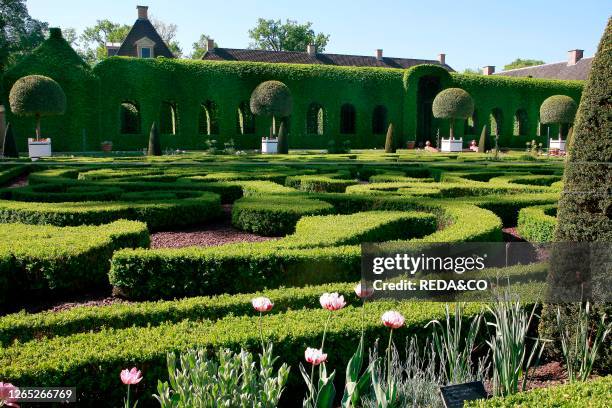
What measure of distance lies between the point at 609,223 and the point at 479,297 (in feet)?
3.52

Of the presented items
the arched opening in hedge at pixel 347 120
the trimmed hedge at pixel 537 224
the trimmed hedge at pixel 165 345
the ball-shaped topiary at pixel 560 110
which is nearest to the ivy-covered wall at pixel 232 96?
the arched opening in hedge at pixel 347 120

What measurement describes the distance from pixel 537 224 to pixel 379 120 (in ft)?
96.4

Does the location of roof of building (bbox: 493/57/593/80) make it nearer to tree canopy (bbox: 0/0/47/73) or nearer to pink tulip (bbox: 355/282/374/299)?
tree canopy (bbox: 0/0/47/73)

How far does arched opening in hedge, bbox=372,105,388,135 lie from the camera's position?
34938 millimetres

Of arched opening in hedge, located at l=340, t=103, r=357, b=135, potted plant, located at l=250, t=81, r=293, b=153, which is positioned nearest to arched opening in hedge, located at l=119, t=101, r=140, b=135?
potted plant, located at l=250, t=81, r=293, b=153

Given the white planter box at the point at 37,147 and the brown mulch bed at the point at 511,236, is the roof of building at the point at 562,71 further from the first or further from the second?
the brown mulch bed at the point at 511,236

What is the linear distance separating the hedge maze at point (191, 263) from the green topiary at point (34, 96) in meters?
13.6

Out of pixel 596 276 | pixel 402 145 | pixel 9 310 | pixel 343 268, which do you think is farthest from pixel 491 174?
pixel 402 145

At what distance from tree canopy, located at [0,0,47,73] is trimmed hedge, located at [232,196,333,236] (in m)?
33.1

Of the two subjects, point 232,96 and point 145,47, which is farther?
point 145,47

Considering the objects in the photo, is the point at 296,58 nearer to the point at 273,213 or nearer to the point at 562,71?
the point at 562,71

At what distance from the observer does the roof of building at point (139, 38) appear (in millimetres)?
36031

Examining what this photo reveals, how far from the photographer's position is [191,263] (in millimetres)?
5227

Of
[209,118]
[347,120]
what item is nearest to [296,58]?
[347,120]
